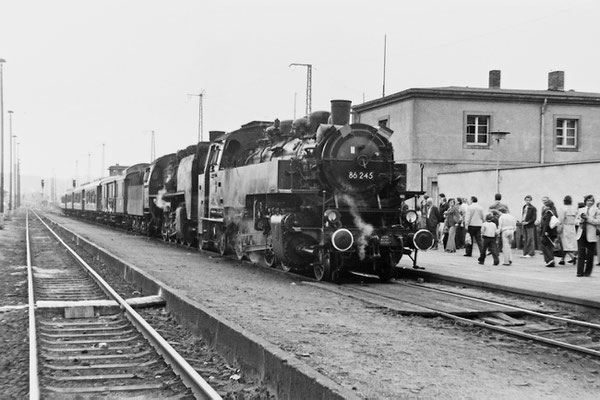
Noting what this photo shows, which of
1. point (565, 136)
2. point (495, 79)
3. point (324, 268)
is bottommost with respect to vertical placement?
point (324, 268)

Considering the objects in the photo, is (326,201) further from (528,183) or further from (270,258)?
(528,183)

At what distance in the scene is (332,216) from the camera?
39.0 ft

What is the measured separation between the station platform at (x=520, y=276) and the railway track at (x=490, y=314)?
706 mm

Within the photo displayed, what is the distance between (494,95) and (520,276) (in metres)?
16.6

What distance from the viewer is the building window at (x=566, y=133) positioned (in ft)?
93.9

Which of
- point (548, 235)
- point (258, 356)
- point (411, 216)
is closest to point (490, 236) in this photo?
point (548, 235)

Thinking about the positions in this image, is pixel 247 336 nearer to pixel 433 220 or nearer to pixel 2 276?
pixel 2 276

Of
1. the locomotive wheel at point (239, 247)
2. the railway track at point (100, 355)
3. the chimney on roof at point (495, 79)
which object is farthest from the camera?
the chimney on roof at point (495, 79)

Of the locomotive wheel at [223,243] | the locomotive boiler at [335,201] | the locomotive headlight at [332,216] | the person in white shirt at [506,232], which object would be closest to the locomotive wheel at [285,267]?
the locomotive boiler at [335,201]

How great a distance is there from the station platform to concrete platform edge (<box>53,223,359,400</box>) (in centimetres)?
518

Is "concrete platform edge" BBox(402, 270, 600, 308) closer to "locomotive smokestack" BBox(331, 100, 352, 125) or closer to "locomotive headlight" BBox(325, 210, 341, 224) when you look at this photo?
"locomotive headlight" BBox(325, 210, 341, 224)

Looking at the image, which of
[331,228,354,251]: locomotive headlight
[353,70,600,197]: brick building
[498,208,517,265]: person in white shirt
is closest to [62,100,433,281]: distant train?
[331,228,354,251]: locomotive headlight

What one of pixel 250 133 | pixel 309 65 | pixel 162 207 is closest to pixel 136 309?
pixel 250 133

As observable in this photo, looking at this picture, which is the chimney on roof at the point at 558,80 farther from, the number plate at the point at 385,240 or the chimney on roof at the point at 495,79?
the number plate at the point at 385,240
